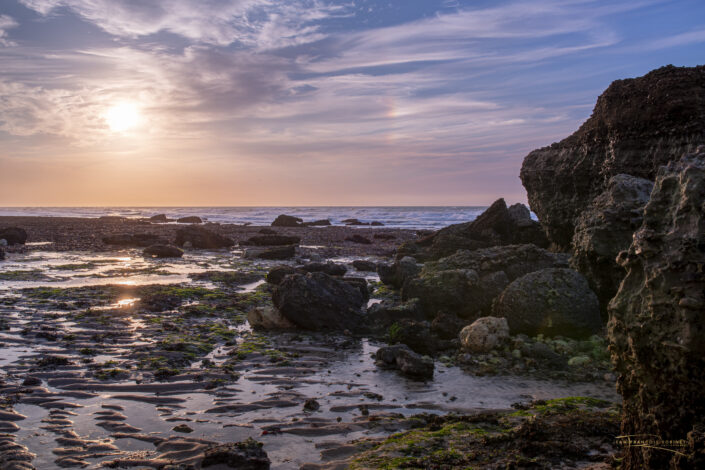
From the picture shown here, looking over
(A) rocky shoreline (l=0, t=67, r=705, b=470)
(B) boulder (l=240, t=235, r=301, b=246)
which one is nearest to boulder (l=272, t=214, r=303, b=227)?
(B) boulder (l=240, t=235, r=301, b=246)

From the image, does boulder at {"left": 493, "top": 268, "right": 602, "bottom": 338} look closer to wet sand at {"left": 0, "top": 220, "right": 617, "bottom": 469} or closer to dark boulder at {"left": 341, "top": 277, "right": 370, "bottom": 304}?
wet sand at {"left": 0, "top": 220, "right": 617, "bottom": 469}

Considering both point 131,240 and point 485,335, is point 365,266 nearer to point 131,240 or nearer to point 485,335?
point 485,335

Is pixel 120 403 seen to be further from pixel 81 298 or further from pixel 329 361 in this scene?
pixel 81 298

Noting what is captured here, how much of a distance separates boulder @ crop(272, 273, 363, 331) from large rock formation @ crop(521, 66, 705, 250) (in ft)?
23.3

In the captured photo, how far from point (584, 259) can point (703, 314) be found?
22.7ft

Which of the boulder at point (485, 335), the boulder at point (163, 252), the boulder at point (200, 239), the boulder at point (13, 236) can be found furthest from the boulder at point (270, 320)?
the boulder at point (13, 236)

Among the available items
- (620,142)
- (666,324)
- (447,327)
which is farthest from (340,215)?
(666,324)

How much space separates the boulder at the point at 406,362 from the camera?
648 centimetres

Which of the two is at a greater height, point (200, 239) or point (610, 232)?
point (610, 232)

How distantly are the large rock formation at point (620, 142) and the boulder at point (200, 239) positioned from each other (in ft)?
52.7

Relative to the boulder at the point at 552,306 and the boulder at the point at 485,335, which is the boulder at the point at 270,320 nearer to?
the boulder at the point at 485,335

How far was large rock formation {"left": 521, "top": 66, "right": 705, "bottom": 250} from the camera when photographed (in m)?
10.5

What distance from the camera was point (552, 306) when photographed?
27.6ft

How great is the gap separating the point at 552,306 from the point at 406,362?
3282mm
